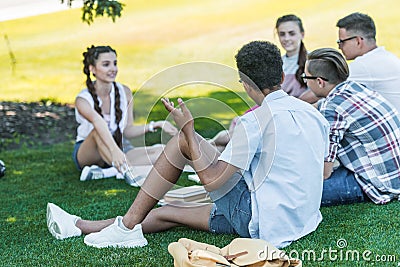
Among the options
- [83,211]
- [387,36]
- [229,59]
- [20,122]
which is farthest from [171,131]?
[387,36]

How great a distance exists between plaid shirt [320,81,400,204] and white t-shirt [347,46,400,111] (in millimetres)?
438

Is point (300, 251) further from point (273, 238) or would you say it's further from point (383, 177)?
point (383, 177)

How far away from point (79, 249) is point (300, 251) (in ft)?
4.16

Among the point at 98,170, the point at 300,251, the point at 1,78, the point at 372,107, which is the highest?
the point at 372,107

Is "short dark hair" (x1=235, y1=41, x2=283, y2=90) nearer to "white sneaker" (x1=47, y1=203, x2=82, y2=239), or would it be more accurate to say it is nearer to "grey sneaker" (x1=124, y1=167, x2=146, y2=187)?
"white sneaker" (x1=47, y1=203, x2=82, y2=239)

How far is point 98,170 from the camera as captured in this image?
6.02m

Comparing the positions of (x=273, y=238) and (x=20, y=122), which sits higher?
(x=273, y=238)

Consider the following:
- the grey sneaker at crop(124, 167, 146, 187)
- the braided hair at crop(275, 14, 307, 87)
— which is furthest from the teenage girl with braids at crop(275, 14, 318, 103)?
the grey sneaker at crop(124, 167, 146, 187)

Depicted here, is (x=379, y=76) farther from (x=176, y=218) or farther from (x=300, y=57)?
(x=176, y=218)

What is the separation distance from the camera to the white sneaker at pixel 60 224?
13.9 feet

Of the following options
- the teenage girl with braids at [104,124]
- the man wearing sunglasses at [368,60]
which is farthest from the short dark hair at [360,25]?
the teenage girl with braids at [104,124]

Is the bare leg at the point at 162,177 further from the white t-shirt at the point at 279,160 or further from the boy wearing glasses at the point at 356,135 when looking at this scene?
the boy wearing glasses at the point at 356,135

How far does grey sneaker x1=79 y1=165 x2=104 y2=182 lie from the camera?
5.96m

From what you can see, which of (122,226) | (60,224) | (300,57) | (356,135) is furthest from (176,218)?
(300,57)
